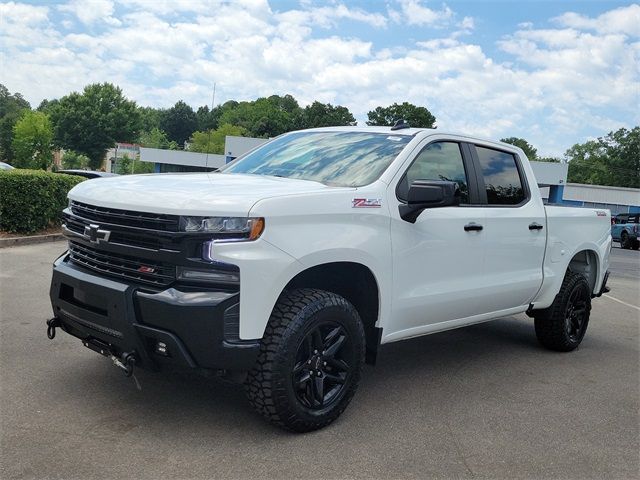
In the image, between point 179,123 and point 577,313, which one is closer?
point 577,313

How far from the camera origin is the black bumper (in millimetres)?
3189

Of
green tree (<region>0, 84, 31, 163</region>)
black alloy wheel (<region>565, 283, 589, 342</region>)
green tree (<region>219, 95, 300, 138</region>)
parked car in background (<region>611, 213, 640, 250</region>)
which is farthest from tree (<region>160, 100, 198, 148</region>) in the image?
black alloy wheel (<region>565, 283, 589, 342</region>)

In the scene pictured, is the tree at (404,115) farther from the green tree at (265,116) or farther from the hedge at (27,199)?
the hedge at (27,199)

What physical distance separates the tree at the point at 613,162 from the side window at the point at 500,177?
10591cm

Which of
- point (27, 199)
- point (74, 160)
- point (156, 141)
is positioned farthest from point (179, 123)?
point (27, 199)

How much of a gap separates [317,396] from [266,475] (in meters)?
0.67

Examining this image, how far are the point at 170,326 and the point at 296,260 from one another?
77 centimetres

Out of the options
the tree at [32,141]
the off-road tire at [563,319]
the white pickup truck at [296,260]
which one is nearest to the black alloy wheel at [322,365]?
the white pickup truck at [296,260]

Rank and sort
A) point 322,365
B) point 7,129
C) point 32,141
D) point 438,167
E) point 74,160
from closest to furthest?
point 322,365 < point 438,167 < point 32,141 < point 74,160 < point 7,129

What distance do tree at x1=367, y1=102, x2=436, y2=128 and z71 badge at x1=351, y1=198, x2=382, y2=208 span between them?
75.3 metres

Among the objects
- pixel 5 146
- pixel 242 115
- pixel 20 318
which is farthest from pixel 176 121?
pixel 20 318

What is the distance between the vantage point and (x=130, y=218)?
3412mm

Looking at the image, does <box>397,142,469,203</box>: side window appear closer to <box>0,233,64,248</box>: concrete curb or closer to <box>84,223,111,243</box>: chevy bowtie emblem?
<box>84,223,111,243</box>: chevy bowtie emblem

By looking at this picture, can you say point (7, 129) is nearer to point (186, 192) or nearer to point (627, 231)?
point (627, 231)
